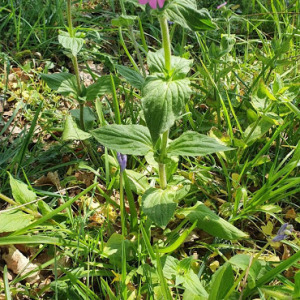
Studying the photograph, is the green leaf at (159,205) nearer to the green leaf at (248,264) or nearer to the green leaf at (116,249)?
the green leaf at (116,249)

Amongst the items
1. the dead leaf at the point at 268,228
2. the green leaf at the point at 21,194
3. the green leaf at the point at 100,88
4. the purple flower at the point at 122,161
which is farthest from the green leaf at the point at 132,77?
the dead leaf at the point at 268,228

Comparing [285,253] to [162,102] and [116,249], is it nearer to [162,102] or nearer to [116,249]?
[116,249]

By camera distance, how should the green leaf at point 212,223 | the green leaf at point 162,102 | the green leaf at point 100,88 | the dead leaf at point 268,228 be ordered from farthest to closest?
the green leaf at point 100,88 → the dead leaf at point 268,228 → the green leaf at point 212,223 → the green leaf at point 162,102

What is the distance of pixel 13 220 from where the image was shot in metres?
1.48

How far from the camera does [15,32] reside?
8.45 ft

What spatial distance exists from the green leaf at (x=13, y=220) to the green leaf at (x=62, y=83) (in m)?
0.65

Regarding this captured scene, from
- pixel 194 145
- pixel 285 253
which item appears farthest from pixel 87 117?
pixel 285 253

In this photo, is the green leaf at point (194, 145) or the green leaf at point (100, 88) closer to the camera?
the green leaf at point (194, 145)

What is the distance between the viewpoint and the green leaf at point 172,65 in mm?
1440

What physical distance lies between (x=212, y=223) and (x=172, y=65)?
0.62 m

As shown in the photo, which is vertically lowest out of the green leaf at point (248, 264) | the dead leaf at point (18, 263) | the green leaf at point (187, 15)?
the dead leaf at point (18, 263)

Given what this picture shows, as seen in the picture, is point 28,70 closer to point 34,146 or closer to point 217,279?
point 34,146

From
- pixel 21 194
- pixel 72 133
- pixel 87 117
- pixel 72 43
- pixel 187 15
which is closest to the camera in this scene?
pixel 187 15

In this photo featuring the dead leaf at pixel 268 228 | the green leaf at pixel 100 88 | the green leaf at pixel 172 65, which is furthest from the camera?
the green leaf at pixel 100 88
